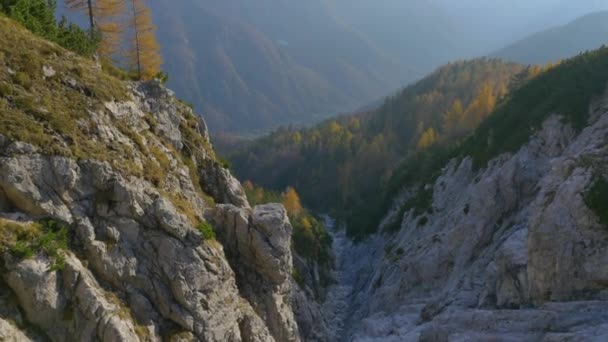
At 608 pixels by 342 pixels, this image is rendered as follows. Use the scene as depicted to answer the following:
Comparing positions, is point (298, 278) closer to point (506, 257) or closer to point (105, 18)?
point (506, 257)

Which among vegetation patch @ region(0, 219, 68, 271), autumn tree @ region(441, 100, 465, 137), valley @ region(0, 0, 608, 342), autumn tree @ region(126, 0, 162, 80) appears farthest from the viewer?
autumn tree @ region(441, 100, 465, 137)

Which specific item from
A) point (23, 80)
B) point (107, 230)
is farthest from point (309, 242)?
point (23, 80)

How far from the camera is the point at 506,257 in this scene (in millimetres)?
34406

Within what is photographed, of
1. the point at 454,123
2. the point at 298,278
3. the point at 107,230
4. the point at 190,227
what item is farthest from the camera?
the point at 454,123

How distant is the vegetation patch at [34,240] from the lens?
69.2ft

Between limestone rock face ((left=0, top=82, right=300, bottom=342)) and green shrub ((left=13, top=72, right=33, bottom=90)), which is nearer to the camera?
limestone rock face ((left=0, top=82, right=300, bottom=342))

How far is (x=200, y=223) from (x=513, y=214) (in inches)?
1097

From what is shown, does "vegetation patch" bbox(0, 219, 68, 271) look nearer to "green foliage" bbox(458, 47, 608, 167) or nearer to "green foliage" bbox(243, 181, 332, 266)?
"green foliage" bbox(458, 47, 608, 167)

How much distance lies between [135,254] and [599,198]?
87.2 ft

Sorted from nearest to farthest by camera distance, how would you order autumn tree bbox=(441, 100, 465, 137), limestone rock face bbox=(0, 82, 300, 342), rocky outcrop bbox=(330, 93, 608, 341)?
limestone rock face bbox=(0, 82, 300, 342)
rocky outcrop bbox=(330, 93, 608, 341)
autumn tree bbox=(441, 100, 465, 137)

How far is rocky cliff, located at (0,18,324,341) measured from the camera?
853 inches

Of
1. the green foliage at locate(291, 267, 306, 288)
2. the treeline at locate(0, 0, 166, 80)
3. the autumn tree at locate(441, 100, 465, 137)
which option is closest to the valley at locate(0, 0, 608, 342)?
the treeline at locate(0, 0, 166, 80)

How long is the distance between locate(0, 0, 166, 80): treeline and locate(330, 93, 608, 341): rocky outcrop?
31.8m

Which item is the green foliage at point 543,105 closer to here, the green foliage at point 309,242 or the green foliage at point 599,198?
the green foliage at point 599,198
